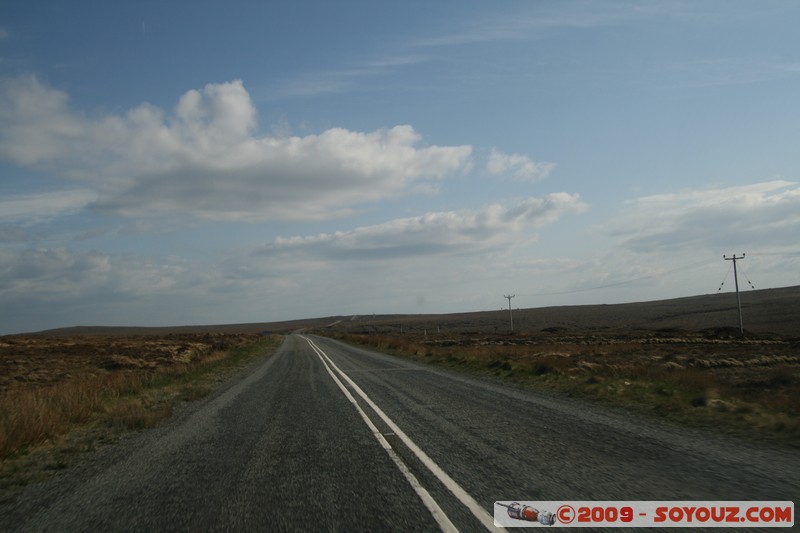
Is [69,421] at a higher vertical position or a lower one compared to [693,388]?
higher

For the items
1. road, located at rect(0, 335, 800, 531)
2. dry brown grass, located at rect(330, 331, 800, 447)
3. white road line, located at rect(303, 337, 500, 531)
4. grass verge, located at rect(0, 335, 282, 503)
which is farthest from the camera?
dry brown grass, located at rect(330, 331, 800, 447)

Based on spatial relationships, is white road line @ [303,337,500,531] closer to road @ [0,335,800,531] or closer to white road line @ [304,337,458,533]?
road @ [0,335,800,531]

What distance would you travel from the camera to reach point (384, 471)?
6512 mm

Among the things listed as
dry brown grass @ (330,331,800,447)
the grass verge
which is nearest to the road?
the grass verge

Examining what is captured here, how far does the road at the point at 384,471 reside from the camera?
5137mm

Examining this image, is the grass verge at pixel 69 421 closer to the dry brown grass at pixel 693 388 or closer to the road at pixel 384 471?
the road at pixel 384 471

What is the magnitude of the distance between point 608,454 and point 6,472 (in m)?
8.15

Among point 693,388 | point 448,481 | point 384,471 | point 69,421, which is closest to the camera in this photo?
point 448,481

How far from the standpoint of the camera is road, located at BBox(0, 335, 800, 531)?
5137 mm

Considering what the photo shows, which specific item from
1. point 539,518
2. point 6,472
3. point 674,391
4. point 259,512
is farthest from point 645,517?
point 674,391

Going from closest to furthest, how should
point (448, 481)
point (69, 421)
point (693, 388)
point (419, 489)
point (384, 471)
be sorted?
point (419, 489) → point (448, 481) → point (384, 471) → point (69, 421) → point (693, 388)

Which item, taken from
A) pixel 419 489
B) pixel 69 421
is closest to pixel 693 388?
pixel 419 489

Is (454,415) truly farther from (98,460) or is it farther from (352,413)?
(98,460)

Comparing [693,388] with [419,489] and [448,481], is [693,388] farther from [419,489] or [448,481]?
[419,489]
